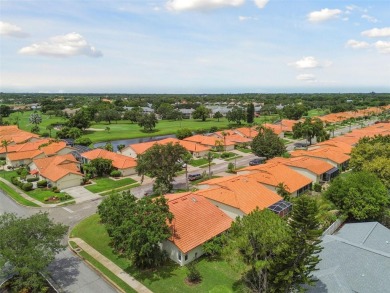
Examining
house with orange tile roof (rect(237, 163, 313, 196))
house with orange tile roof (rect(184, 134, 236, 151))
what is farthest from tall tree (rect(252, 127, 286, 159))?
house with orange tile roof (rect(184, 134, 236, 151))

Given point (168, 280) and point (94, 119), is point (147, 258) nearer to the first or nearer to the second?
point (168, 280)

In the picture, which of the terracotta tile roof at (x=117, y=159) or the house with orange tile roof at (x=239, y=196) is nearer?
the house with orange tile roof at (x=239, y=196)

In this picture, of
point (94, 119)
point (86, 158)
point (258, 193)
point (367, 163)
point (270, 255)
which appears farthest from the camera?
point (94, 119)

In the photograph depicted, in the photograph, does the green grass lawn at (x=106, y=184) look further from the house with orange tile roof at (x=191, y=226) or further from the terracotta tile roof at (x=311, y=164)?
the terracotta tile roof at (x=311, y=164)

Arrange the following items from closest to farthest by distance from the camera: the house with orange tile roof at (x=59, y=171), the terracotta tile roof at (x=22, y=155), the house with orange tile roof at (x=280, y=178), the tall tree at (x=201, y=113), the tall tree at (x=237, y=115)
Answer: the house with orange tile roof at (x=280, y=178) → the house with orange tile roof at (x=59, y=171) → the terracotta tile roof at (x=22, y=155) → the tall tree at (x=237, y=115) → the tall tree at (x=201, y=113)

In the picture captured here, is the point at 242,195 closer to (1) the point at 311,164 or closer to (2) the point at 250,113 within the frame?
(1) the point at 311,164

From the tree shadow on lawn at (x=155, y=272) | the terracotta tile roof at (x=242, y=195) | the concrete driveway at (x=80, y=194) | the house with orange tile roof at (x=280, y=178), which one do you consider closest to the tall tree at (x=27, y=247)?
the tree shadow on lawn at (x=155, y=272)

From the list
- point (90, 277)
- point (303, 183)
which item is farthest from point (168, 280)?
point (303, 183)
